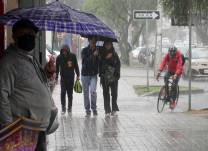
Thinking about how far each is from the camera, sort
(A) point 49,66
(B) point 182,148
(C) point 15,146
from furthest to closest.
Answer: (B) point 182,148
(A) point 49,66
(C) point 15,146

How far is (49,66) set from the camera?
6.89m

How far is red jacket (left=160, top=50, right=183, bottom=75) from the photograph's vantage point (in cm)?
1631

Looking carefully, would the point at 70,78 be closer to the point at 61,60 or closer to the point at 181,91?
the point at 61,60

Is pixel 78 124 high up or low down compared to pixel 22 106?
down

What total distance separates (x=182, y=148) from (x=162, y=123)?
10.7ft

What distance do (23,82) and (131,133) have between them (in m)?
5.91

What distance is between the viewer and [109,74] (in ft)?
47.9

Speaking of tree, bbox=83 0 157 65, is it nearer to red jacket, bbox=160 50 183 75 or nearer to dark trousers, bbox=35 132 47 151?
red jacket, bbox=160 50 183 75

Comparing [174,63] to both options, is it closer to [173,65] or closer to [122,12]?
[173,65]

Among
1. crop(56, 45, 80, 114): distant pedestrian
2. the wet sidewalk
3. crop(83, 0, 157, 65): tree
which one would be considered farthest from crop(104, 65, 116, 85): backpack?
crop(83, 0, 157, 65): tree

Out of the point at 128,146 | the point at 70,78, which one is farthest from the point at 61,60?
the point at 128,146

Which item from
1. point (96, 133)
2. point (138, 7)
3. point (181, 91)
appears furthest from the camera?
point (138, 7)

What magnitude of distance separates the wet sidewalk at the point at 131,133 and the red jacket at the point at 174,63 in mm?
1558

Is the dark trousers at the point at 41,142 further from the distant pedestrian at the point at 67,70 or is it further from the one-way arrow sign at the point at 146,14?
the one-way arrow sign at the point at 146,14
